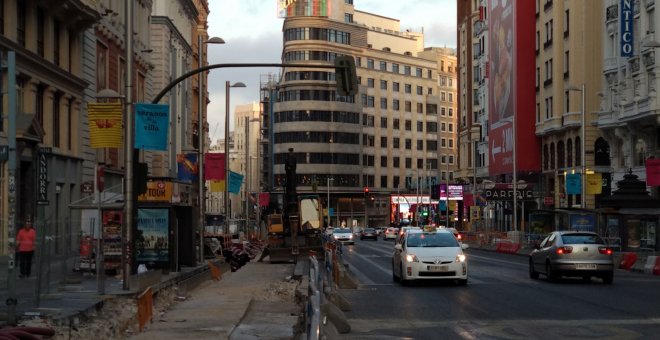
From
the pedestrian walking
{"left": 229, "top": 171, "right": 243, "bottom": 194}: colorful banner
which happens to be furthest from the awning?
the pedestrian walking

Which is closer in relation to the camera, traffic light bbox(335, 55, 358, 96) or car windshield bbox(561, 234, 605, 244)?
traffic light bbox(335, 55, 358, 96)

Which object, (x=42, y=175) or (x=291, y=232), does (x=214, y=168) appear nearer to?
(x=291, y=232)

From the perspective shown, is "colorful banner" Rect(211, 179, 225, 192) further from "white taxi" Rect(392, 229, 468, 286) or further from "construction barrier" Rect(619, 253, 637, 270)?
"white taxi" Rect(392, 229, 468, 286)

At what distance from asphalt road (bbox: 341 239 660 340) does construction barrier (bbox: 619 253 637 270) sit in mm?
8962

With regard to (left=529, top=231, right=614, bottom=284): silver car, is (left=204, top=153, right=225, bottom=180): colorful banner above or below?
above

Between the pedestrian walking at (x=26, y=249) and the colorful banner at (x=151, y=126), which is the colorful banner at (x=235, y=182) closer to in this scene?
the colorful banner at (x=151, y=126)

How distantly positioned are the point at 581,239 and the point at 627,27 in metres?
33.1

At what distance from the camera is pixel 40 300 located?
58.5ft

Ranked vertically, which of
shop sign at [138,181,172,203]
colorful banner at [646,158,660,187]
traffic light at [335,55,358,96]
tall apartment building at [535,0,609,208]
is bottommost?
shop sign at [138,181,172,203]

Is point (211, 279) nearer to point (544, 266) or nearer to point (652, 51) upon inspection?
point (544, 266)

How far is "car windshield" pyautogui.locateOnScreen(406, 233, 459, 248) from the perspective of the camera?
1107 inches

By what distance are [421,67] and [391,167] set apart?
53.0ft

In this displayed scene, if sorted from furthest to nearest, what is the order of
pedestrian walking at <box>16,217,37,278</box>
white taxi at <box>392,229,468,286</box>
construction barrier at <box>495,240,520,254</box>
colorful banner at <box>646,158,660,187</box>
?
construction barrier at <box>495,240,520,254</box>
colorful banner at <box>646,158,660,187</box>
white taxi at <box>392,229,468,286</box>
pedestrian walking at <box>16,217,37,278</box>

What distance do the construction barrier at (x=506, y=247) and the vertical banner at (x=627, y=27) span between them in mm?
12875
